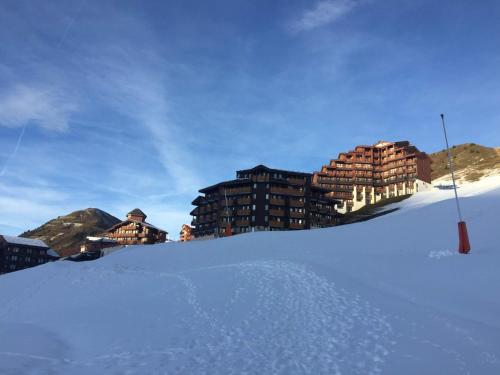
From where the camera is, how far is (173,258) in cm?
3906

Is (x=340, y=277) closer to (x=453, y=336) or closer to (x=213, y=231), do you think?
(x=453, y=336)

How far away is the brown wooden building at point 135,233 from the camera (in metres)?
129

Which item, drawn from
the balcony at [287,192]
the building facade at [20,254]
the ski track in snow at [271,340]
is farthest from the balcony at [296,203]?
the building facade at [20,254]

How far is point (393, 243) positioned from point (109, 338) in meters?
23.1

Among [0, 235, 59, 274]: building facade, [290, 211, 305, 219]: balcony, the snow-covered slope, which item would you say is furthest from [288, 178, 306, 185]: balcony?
[0, 235, 59, 274]: building facade

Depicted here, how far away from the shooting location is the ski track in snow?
10414mm

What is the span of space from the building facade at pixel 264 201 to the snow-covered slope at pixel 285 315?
60926 mm

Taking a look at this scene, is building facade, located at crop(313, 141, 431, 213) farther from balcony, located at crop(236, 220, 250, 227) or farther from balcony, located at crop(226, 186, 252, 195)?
balcony, located at crop(236, 220, 250, 227)

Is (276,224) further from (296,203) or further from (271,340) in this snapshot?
(271,340)

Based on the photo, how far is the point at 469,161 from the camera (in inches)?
5399

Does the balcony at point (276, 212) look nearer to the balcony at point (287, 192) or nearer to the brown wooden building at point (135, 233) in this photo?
the balcony at point (287, 192)

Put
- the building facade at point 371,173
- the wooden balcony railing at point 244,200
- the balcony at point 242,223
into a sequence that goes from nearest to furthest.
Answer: the balcony at point 242,223 < the wooden balcony railing at point 244,200 < the building facade at point 371,173

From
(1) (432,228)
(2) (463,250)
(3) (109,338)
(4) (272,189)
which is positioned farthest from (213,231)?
(3) (109,338)

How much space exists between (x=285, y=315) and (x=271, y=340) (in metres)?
2.94
